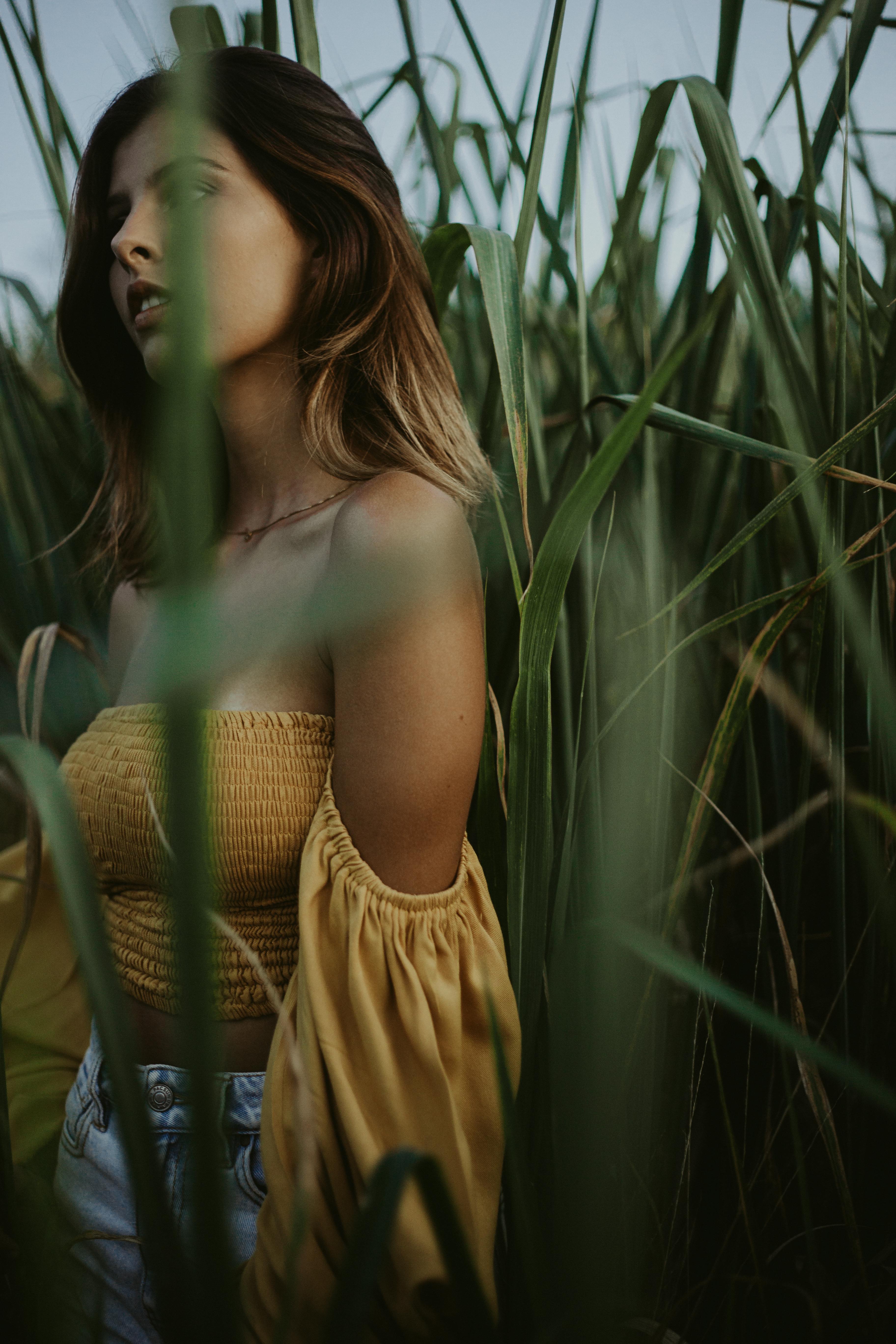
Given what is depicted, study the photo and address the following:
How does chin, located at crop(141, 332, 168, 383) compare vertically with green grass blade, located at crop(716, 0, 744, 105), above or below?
below

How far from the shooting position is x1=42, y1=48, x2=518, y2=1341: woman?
17.3 inches

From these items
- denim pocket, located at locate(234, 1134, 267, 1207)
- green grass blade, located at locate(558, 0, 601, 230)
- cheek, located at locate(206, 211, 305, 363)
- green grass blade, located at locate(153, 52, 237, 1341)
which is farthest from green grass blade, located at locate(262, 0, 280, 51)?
denim pocket, located at locate(234, 1134, 267, 1207)

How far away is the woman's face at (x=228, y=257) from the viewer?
0.53 meters

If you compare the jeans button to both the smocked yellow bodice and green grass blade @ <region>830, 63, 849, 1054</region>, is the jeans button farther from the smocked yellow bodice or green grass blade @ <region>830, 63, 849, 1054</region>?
green grass blade @ <region>830, 63, 849, 1054</region>

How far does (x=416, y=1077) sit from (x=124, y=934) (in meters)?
0.27

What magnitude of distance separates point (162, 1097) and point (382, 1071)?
0.62 ft

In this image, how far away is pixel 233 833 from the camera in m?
0.51

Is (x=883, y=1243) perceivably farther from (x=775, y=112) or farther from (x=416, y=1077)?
(x=775, y=112)

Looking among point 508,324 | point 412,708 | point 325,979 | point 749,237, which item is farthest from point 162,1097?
point 749,237

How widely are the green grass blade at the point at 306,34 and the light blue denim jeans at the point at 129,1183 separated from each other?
0.67m

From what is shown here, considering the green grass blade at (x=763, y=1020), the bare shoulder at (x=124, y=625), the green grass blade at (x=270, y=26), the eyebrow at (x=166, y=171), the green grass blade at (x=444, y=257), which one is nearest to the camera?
the eyebrow at (x=166, y=171)

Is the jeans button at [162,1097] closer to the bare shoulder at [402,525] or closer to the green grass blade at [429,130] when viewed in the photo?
the bare shoulder at [402,525]

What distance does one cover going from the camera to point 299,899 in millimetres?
466

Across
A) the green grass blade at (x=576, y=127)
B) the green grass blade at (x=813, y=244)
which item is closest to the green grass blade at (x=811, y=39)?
the green grass blade at (x=813, y=244)
